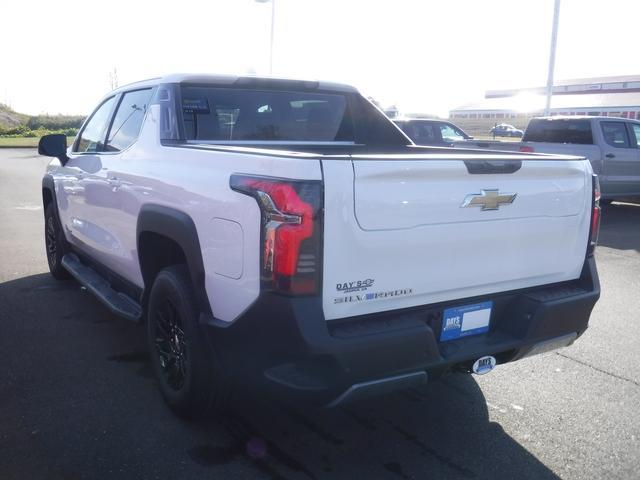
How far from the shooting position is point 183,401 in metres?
3.40

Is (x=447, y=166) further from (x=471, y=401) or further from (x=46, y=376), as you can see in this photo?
(x=46, y=376)

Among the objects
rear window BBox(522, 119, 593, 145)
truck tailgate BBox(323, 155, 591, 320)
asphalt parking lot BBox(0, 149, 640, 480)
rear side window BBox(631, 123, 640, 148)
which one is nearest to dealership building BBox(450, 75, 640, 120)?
rear side window BBox(631, 123, 640, 148)

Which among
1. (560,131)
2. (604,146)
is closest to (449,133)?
(560,131)

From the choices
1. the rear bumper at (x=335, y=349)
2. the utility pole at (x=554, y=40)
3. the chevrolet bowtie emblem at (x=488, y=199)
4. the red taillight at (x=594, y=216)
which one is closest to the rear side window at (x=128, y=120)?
the rear bumper at (x=335, y=349)

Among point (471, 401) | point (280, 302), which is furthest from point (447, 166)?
point (471, 401)

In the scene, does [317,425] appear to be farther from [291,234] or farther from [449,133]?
[449,133]

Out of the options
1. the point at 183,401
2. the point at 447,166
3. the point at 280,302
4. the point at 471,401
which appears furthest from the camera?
the point at 471,401

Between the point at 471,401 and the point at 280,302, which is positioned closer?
the point at 280,302

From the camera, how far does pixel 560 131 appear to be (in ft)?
40.7

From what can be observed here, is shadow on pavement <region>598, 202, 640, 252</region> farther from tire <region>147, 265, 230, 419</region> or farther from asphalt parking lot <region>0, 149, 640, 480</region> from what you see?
tire <region>147, 265, 230, 419</region>

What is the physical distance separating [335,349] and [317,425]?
1.07m

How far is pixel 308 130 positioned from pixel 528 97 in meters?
83.2

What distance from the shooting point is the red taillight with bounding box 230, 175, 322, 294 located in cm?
258

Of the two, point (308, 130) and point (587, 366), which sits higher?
point (308, 130)
